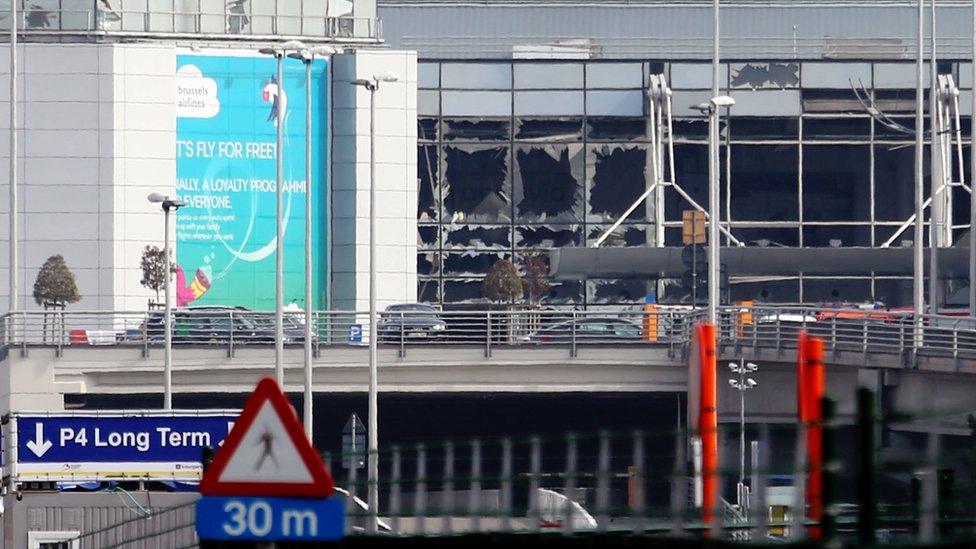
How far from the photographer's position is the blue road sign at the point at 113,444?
20.3 m

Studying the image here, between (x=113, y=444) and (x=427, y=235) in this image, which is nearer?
(x=113, y=444)

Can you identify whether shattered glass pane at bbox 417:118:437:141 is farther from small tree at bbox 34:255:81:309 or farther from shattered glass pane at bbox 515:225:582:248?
small tree at bbox 34:255:81:309

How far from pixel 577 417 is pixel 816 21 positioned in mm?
31807

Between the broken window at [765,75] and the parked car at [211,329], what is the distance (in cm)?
2365

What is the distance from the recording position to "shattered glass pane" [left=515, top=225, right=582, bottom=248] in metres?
64.9

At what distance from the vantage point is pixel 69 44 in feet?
202

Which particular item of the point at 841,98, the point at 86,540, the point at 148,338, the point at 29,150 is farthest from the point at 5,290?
the point at 86,540

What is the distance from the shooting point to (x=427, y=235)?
64938mm

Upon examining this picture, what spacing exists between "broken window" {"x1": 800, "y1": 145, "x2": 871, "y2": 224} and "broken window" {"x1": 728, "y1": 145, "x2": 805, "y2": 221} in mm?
359

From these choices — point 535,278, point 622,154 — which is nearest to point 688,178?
point 622,154

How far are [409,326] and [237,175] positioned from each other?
701 inches

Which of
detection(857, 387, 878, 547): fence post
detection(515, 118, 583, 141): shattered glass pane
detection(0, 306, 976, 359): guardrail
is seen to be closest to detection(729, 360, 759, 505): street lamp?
detection(0, 306, 976, 359): guardrail

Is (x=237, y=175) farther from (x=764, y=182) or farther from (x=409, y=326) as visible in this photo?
(x=409, y=326)

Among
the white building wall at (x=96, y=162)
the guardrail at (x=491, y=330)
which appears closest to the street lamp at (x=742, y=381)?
the guardrail at (x=491, y=330)
